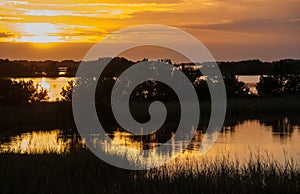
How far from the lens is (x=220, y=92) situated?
2130 inches

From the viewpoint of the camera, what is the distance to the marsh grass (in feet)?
42.6

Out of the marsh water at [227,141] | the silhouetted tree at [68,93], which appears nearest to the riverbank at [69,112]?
the silhouetted tree at [68,93]

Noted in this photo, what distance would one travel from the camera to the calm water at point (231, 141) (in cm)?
2450

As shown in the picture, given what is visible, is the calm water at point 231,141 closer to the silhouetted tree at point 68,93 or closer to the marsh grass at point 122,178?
the silhouetted tree at point 68,93

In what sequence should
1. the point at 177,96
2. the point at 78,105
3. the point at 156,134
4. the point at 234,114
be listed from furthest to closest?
the point at 177,96, the point at 234,114, the point at 78,105, the point at 156,134

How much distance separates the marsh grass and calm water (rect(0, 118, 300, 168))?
6.67 m

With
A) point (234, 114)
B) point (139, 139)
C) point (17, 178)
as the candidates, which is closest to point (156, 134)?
point (139, 139)

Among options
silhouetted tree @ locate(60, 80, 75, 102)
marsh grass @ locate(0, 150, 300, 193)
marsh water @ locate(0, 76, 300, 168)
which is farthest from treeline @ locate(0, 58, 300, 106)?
marsh grass @ locate(0, 150, 300, 193)

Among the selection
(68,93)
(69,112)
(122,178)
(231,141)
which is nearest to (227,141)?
(231,141)

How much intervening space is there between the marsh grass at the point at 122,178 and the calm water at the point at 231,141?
6.67 metres

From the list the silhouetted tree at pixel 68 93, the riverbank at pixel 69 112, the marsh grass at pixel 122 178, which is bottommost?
the marsh grass at pixel 122 178

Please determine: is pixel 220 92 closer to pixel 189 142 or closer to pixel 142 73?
pixel 142 73

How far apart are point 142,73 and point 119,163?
35675 mm

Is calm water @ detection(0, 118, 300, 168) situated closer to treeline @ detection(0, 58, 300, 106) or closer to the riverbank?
the riverbank
